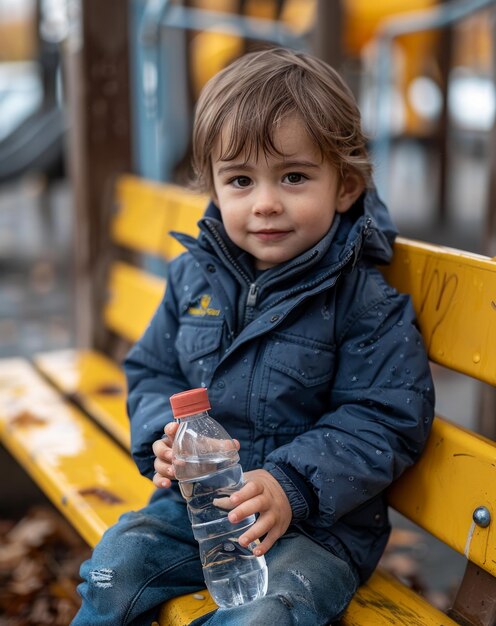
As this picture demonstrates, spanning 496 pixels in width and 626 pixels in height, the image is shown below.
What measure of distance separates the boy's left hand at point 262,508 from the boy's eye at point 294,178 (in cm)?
66

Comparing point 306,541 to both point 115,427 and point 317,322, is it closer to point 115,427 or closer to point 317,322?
point 317,322

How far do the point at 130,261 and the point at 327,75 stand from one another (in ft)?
7.15

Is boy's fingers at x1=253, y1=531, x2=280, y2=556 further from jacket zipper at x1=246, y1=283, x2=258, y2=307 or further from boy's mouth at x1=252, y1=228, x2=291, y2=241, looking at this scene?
boy's mouth at x1=252, y1=228, x2=291, y2=241

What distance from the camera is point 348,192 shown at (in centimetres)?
228

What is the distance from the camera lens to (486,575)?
2.05 meters

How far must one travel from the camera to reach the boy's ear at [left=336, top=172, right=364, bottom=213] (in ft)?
7.43

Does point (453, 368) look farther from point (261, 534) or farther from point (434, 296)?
point (261, 534)

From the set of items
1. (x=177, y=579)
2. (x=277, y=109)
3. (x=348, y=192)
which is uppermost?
(x=277, y=109)

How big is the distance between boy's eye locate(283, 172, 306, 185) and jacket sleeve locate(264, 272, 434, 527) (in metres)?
0.30

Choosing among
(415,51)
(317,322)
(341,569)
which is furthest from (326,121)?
(415,51)

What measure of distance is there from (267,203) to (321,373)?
1.34 ft

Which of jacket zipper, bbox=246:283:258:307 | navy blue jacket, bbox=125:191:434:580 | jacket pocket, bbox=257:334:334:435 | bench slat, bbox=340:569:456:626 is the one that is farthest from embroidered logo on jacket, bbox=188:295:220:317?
bench slat, bbox=340:569:456:626

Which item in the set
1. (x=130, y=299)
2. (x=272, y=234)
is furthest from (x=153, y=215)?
(x=272, y=234)

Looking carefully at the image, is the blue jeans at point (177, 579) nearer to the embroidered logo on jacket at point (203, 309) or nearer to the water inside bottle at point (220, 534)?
the water inside bottle at point (220, 534)
